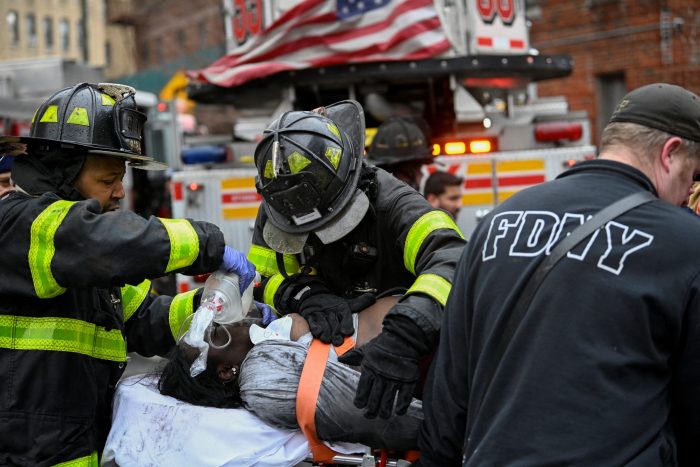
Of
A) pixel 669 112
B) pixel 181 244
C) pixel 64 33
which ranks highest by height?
pixel 64 33

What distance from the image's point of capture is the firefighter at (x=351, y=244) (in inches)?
95.1

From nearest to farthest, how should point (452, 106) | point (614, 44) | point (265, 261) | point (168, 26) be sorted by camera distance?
point (265, 261), point (452, 106), point (614, 44), point (168, 26)

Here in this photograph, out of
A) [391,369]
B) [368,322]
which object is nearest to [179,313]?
[368,322]

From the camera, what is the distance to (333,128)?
9.59 feet

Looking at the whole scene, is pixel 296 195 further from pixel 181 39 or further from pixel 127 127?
pixel 181 39

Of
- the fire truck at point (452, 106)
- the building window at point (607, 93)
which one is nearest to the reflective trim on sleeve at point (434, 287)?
the fire truck at point (452, 106)

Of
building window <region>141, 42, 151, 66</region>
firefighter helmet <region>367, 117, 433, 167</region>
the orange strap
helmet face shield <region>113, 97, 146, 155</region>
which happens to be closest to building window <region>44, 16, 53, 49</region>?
building window <region>141, 42, 151, 66</region>

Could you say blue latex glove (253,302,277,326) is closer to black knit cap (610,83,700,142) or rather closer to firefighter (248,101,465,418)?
firefighter (248,101,465,418)

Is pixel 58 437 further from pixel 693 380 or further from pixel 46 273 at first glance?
pixel 693 380

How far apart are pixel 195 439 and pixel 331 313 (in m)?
0.57

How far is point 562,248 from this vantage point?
1.95 metres

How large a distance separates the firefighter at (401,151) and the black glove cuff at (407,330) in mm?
3040

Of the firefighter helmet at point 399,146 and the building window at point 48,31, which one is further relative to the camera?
the building window at point 48,31

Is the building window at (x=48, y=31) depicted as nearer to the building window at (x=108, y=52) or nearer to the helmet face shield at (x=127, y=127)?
the building window at (x=108, y=52)
